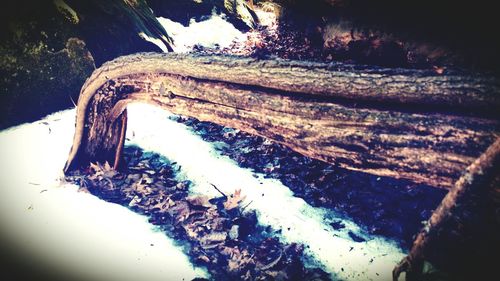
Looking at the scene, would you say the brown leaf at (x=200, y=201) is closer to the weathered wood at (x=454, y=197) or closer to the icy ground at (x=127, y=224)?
the icy ground at (x=127, y=224)

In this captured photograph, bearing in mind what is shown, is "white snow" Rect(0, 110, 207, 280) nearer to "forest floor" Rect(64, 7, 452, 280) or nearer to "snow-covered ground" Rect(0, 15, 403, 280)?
"snow-covered ground" Rect(0, 15, 403, 280)

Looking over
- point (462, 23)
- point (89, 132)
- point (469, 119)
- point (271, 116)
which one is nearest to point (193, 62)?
point (271, 116)

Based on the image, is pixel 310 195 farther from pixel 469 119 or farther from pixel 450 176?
pixel 469 119

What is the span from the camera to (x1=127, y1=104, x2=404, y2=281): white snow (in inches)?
99.5

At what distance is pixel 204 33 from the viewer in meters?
8.73

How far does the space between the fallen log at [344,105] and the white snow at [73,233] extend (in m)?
1.46

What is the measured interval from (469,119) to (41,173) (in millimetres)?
4947

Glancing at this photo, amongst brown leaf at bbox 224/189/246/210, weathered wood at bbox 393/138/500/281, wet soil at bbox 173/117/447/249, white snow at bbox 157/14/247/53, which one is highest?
white snow at bbox 157/14/247/53

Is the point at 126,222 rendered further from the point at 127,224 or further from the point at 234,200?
the point at 234,200

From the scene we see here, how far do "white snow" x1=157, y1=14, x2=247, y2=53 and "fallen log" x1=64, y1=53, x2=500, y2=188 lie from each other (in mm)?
5244

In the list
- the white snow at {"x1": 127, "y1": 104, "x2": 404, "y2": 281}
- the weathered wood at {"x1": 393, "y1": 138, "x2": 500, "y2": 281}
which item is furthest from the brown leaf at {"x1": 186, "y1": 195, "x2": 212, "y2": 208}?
the weathered wood at {"x1": 393, "y1": 138, "x2": 500, "y2": 281}

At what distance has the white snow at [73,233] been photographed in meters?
2.65

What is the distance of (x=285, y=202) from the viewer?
10.8 ft

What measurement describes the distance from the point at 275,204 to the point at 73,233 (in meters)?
2.24
